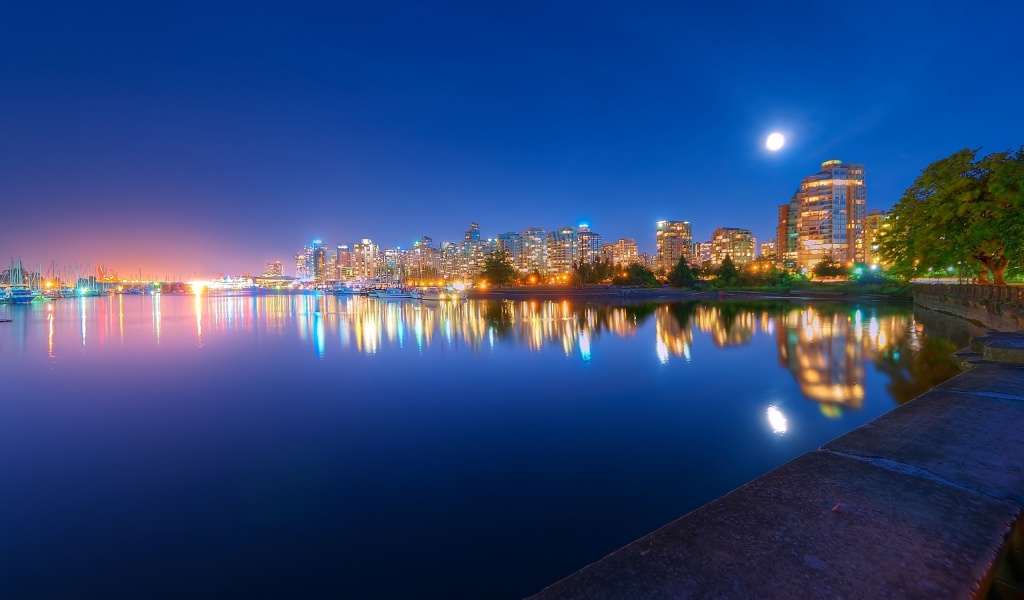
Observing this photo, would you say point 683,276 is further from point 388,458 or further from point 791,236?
point 791,236

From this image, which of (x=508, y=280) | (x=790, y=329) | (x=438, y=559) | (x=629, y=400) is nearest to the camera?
(x=438, y=559)

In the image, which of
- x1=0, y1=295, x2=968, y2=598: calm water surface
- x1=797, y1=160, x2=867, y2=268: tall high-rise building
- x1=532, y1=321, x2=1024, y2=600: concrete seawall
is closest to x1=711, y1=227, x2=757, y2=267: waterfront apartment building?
x1=797, y1=160, x2=867, y2=268: tall high-rise building

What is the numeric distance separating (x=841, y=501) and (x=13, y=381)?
20038 millimetres

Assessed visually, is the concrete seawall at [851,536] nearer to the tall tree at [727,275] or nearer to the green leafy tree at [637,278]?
the tall tree at [727,275]

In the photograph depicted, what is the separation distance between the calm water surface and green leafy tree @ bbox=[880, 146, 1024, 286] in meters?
Answer: 5.20

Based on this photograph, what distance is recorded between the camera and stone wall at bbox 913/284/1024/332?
16.1 meters

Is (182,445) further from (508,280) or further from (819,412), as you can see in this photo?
(508,280)

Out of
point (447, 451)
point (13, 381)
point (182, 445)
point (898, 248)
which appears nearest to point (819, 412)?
point (447, 451)

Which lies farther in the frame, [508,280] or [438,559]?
[508,280]

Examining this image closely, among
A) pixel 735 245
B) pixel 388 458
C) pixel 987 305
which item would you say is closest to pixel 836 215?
pixel 735 245

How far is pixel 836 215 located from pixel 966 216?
416 feet

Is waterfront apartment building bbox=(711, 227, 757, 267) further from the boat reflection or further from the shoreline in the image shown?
the boat reflection

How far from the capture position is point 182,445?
8.24 meters

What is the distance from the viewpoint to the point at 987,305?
2031 cm
